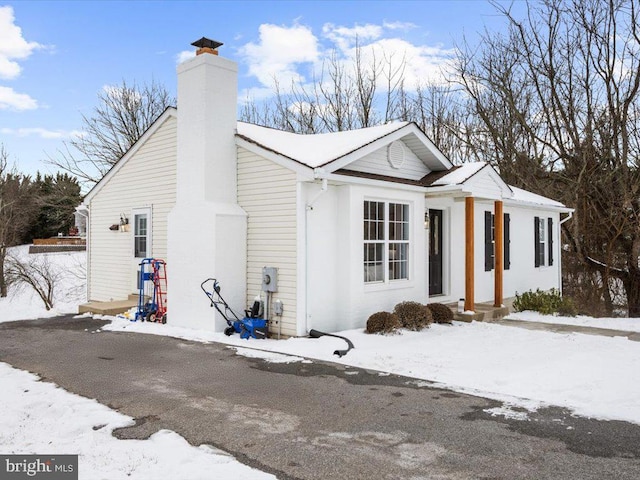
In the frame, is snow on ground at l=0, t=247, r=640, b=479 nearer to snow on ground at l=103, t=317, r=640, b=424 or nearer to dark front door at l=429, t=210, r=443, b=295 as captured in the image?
snow on ground at l=103, t=317, r=640, b=424

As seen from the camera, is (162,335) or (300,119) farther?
(300,119)

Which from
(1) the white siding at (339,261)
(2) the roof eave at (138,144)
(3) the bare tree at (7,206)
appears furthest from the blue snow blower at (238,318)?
(3) the bare tree at (7,206)

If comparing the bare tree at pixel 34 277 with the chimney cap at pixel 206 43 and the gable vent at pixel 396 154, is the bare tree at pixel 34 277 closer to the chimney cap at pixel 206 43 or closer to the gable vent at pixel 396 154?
the chimney cap at pixel 206 43

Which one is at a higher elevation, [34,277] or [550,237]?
[550,237]

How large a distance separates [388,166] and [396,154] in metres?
0.33

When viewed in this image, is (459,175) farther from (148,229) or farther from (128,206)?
(128,206)

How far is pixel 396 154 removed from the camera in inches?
407

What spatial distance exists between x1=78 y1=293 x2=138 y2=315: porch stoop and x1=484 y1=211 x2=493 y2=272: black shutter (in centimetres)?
874

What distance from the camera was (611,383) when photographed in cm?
591

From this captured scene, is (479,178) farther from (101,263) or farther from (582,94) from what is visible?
(582,94)

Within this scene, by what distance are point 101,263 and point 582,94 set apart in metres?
18.7

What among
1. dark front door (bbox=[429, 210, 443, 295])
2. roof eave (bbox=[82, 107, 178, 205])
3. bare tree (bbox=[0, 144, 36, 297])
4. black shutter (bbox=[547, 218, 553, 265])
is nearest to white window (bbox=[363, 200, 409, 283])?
dark front door (bbox=[429, 210, 443, 295])

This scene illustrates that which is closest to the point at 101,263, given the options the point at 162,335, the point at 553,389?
the point at 162,335

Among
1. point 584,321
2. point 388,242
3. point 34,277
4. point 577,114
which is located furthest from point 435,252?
point 34,277
